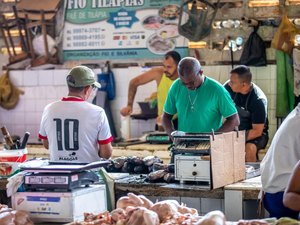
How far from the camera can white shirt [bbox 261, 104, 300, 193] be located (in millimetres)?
4312

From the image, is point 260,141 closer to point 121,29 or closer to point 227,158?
point 227,158

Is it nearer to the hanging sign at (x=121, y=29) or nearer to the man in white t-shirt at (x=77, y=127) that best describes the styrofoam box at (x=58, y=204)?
the man in white t-shirt at (x=77, y=127)

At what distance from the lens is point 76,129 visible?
5.39 meters

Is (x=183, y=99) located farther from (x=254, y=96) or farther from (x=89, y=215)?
(x=89, y=215)

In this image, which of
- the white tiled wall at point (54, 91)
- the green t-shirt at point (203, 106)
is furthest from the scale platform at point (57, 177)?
the white tiled wall at point (54, 91)

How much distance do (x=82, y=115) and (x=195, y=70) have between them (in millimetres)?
1300

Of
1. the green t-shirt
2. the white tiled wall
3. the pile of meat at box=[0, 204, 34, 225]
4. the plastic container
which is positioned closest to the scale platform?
the pile of meat at box=[0, 204, 34, 225]

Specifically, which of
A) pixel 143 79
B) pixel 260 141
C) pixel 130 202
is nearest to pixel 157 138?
pixel 143 79

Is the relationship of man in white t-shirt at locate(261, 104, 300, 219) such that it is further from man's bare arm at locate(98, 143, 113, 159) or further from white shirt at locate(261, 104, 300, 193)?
man's bare arm at locate(98, 143, 113, 159)

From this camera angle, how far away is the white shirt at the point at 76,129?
5.38m

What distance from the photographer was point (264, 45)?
9.36m

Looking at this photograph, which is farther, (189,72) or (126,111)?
(126,111)

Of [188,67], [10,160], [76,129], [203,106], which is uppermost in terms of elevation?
[188,67]

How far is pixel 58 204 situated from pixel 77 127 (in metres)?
1.02
